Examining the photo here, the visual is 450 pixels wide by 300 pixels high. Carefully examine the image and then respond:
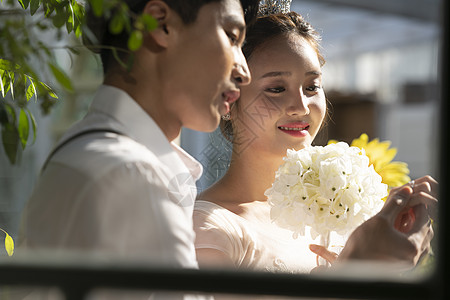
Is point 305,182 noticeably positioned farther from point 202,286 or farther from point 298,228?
point 202,286

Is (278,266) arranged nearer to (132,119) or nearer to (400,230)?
(400,230)

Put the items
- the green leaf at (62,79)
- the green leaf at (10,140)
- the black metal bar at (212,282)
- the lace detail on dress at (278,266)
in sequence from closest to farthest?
the black metal bar at (212,282) → the green leaf at (62,79) → the green leaf at (10,140) → the lace detail on dress at (278,266)

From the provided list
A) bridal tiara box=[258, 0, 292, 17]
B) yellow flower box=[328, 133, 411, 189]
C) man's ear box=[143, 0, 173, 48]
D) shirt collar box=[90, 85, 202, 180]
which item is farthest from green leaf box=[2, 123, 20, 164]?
yellow flower box=[328, 133, 411, 189]

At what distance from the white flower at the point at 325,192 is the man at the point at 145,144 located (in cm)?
33

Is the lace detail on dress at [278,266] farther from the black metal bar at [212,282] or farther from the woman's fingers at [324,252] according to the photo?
the black metal bar at [212,282]

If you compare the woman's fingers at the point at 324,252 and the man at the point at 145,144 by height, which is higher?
the man at the point at 145,144

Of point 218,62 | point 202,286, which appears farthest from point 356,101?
point 202,286

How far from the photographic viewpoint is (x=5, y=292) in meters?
0.66

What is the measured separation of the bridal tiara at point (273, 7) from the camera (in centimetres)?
126

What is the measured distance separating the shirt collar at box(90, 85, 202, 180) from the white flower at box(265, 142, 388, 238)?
385mm

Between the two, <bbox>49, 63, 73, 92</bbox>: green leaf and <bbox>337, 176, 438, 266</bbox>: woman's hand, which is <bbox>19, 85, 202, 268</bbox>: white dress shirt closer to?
<bbox>49, 63, 73, 92</bbox>: green leaf

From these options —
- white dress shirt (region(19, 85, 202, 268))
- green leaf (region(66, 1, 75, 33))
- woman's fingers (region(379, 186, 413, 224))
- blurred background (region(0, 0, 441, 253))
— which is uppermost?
green leaf (region(66, 1, 75, 33))

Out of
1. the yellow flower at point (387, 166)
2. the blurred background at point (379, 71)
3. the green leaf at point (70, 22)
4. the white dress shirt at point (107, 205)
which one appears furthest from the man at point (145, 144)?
the blurred background at point (379, 71)

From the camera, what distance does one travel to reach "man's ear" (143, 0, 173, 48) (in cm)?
70
